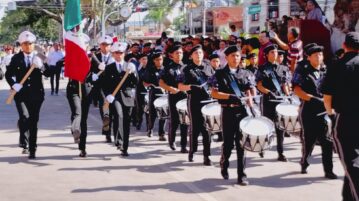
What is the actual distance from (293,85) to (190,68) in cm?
186

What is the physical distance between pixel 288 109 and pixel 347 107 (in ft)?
11.0

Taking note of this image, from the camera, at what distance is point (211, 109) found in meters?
9.29

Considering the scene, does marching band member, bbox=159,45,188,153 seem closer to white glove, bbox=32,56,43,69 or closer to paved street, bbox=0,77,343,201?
paved street, bbox=0,77,343,201

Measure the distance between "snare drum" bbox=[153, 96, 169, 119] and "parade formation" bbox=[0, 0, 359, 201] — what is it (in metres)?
0.03

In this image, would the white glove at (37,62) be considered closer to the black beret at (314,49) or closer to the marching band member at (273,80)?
the marching band member at (273,80)

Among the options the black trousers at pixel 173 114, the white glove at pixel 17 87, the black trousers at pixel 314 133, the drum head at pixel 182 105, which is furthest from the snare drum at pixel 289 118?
the white glove at pixel 17 87

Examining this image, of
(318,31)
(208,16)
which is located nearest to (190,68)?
(318,31)

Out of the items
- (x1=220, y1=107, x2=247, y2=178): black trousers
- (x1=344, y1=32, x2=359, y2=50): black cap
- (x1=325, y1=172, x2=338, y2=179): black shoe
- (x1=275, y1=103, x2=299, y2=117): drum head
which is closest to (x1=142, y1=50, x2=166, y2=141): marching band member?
(x1=275, y1=103, x2=299, y2=117): drum head

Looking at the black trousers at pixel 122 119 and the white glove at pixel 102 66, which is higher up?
the white glove at pixel 102 66

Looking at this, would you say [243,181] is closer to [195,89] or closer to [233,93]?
[233,93]

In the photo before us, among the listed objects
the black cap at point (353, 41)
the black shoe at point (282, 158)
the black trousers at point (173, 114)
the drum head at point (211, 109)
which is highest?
the black cap at point (353, 41)

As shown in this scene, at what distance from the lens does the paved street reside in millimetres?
7539

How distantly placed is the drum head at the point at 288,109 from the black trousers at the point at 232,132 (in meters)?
1.26

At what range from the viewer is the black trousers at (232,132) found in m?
8.03
